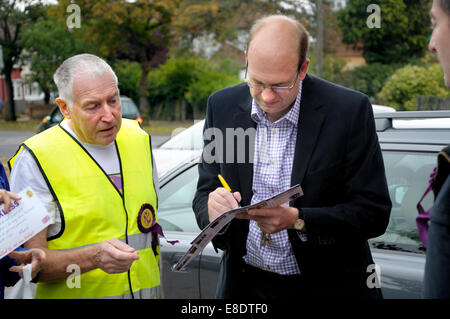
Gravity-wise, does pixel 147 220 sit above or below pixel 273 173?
below

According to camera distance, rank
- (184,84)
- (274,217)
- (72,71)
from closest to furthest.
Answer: (274,217) → (72,71) → (184,84)

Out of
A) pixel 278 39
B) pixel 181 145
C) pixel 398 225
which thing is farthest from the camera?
pixel 181 145

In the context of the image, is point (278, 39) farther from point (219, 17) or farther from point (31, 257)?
point (219, 17)

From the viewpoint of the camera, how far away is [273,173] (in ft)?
7.14

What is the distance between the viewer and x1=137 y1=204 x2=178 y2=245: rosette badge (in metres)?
2.34

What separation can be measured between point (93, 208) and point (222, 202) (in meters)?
0.55

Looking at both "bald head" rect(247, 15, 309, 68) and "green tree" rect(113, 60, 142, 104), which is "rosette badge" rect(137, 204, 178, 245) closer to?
"bald head" rect(247, 15, 309, 68)

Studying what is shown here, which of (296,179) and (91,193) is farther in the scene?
(91,193)

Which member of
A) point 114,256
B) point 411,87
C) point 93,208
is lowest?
point 411,87

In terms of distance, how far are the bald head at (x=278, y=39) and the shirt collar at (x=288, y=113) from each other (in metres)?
0.17

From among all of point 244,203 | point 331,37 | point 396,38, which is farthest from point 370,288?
point 396,38

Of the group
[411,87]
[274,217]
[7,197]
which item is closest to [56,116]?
[411,87]

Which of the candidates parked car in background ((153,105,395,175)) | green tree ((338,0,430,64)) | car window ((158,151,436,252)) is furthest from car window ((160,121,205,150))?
green tree ((338,0,430,64))

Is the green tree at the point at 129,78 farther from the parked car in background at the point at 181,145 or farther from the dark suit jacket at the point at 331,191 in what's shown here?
the dark suit jacket at the point at 331,191
